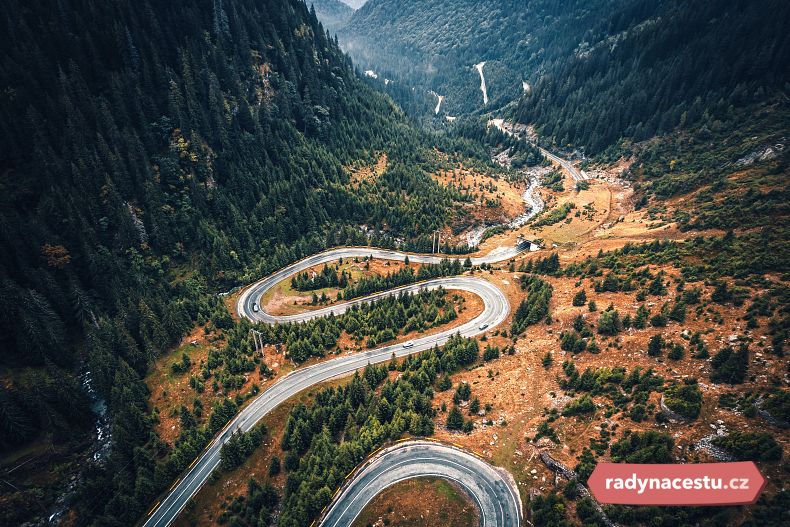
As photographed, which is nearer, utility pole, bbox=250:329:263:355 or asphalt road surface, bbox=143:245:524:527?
asphalt road surface, bbox=143:245:524:527

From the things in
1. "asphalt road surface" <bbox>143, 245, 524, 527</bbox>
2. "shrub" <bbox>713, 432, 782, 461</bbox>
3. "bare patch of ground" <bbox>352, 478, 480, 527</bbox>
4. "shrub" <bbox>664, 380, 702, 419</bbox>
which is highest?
"asphalt road surface" <bbox>143, 245, 524, 527</bbox>

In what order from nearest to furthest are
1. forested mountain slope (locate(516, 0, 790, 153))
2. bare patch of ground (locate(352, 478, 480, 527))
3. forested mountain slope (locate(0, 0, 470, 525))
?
bare patch of ground (locate(352, 478, 480, 527)), forested mountain slope (locate(0, 0, 470, 525)), forested mountain slope (locate(516, 0, 790, 153))

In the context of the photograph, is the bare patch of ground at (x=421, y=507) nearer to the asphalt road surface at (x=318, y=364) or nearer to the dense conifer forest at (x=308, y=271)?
the dense conifer forest at (x=308, y=271)

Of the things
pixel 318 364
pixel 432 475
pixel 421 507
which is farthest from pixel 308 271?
pixel 421 507

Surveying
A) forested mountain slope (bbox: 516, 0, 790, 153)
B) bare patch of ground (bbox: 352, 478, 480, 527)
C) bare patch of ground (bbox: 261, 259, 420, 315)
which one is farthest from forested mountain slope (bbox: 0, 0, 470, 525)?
forested mountain slope (bbox: 516, 0, 790, 153)

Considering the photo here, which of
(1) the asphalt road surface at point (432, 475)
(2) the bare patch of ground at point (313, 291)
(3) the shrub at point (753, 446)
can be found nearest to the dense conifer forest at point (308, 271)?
(3) the shrub at point (753, 446)

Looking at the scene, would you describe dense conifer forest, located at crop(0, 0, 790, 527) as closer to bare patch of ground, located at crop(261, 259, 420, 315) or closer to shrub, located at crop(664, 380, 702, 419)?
shrub, located at crop(664, 380, 702, 419)

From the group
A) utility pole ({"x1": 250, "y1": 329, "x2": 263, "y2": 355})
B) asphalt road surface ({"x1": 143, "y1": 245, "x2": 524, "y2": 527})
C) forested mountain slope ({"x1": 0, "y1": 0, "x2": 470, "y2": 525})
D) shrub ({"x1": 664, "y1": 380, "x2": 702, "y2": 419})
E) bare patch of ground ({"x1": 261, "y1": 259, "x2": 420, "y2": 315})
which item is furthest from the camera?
bare patch of ground ({"x1": 261, "y1": 259, "x2": 420, "y2": 315})
